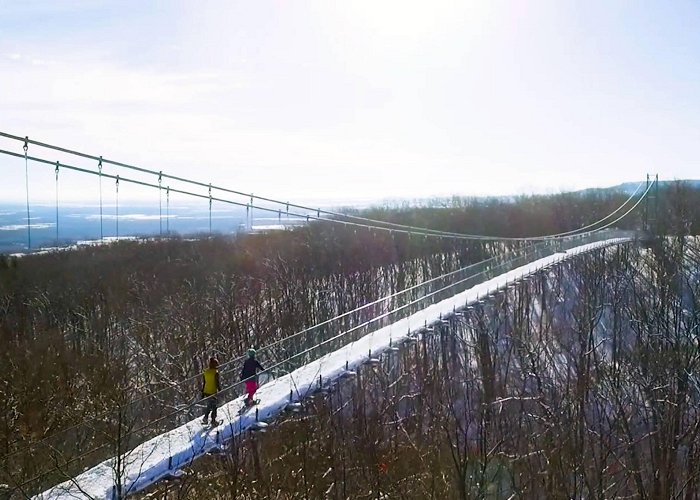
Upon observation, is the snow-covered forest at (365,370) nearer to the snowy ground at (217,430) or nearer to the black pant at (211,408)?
the snowy ground at (217,430)

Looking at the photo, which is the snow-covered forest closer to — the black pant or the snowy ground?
the snowy ground

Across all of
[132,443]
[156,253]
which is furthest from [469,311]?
[156,253]

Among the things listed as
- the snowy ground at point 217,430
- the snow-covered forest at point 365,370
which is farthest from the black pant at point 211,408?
the snow-covered forest at point 365,370

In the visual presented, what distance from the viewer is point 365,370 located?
60.0ft

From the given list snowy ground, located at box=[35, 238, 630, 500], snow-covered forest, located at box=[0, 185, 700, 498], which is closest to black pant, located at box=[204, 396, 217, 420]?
snowy ground, located at box=[35, 238, 630, 500]

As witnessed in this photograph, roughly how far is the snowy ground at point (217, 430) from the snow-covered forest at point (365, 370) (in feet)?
0.89

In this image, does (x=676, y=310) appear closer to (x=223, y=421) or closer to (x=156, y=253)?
(x=223, y=421)

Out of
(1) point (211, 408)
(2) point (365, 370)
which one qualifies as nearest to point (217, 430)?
(1) point (211, 408)

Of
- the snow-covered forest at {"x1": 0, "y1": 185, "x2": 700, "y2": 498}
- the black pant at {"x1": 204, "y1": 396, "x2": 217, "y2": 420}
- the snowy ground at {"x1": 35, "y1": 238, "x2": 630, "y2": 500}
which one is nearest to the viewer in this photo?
the snowy ground at {"x1": 35, "y1": 238, "x2": 630, "y2": 500}

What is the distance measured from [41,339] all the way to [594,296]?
79.8ft

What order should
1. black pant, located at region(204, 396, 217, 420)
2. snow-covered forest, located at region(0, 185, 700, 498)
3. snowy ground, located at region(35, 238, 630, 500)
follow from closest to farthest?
snowy ground, located at region(35, 238, 630, 500)
black pant, located at region(204, 396, 217, 420)
snow-covered forest, located at region(0, 185, 700, 498)

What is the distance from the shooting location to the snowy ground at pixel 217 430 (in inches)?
364

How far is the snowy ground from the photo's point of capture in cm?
926

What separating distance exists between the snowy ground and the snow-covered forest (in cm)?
27
